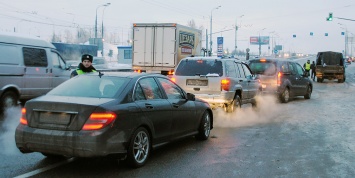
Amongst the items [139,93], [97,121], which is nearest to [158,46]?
[139,93]

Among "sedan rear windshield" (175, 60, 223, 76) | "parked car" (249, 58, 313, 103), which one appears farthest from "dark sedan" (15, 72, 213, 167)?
"parked car" (249, 58, 313, 103)

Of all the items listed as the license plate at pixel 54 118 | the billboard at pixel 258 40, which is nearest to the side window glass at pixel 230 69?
the license plate at pixel 54 118

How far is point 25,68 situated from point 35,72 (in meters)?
0.49

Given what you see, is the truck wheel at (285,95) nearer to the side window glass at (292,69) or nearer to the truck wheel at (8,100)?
the side window glass at (292,69)

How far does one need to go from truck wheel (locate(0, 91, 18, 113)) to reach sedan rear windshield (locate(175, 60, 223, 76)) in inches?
177

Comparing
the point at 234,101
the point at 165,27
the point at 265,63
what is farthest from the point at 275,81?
the point at 165,27

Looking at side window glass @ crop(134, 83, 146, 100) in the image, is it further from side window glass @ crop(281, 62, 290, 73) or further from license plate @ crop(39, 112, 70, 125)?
side window glass @ crop(281, 62, 290, 73)

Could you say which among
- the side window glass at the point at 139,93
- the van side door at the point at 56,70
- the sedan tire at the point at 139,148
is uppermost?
the van side door at the point at 56,70

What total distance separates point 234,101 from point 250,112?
1.67 m

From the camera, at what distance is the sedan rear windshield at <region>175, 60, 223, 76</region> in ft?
37.4

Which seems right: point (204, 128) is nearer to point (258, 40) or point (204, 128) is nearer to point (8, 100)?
point (8, 100)

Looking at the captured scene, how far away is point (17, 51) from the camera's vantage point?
11344 millimetres

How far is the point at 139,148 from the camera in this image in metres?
6.05

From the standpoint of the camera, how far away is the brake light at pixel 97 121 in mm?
5391
